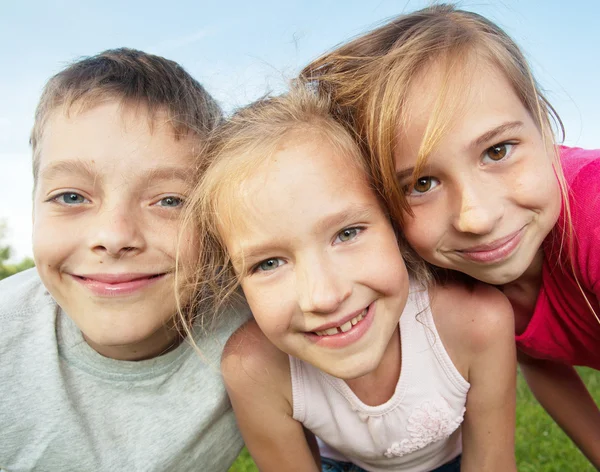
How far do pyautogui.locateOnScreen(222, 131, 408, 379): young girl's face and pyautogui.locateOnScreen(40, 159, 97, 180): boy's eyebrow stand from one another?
53cm

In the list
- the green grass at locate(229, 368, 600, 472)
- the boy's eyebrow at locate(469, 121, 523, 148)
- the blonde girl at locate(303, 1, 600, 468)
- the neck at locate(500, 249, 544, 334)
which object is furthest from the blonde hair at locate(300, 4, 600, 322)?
the green grass at locate(229, 368, 600, 472)

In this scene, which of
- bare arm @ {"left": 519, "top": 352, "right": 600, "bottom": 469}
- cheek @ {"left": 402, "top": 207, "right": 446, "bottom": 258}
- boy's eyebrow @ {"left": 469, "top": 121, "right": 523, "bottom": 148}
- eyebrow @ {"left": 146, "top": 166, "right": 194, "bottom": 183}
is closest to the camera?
boy's eyebrow @ {"left": 469, "top": 121, "right": 523, "bottom": 148}

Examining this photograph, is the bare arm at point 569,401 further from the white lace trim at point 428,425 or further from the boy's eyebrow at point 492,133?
the boy's eyebrow at point 492,133

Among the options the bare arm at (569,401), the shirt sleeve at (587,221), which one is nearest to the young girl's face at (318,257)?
the shirt sleeve at (587,221)

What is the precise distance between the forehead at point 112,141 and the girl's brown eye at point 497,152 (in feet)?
3.42

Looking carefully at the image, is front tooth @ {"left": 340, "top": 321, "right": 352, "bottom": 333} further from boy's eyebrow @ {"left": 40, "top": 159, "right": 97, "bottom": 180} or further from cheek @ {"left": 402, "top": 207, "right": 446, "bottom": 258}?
boy's eyebrow @ {"left": 40, "top": 159, "right": 97, "bottom": 180}

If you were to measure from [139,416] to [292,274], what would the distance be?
1.00 m

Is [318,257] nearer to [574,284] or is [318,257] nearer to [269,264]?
[269,264]

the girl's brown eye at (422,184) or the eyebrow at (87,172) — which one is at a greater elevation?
the eyebrow at (87,172)

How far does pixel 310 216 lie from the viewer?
172 cm

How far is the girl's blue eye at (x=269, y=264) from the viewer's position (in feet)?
5.96

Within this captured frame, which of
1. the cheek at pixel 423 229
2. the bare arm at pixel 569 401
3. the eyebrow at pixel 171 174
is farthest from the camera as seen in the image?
the bare arm at pixel 569 401

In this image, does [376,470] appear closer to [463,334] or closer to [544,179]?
[463,334]

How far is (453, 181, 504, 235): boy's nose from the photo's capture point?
180 centimetres
